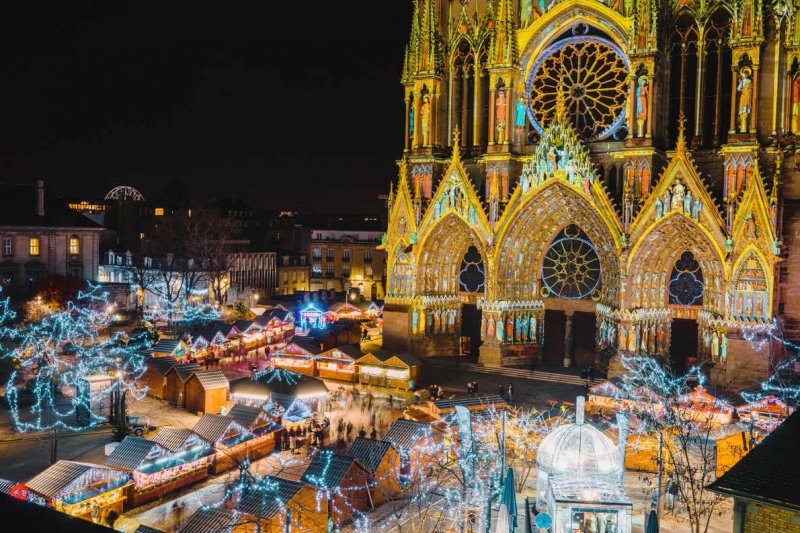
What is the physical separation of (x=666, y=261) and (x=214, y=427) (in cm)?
2259

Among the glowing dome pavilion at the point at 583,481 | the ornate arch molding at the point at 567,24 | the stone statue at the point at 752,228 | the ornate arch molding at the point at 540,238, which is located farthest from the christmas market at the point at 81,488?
the ornate arch molding at the point at 567,24

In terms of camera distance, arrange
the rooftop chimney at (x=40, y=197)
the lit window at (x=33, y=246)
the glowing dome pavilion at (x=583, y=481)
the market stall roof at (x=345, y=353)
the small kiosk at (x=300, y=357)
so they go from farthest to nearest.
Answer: the rooftop chimney at (x=40, y=197) < the lit window at (x=33, y=246) < the small kiosk at (x=300, y=357) < the market stall roof at (x=345, y=353) < the glowing dome pavilion at (x=583, y=481)

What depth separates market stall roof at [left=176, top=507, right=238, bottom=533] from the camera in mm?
15523

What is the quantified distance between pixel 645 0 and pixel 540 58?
21.0 feet

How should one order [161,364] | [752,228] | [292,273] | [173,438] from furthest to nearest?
1. [292,273]
2. [161,364]
3. [752,228]
4. [173,438]

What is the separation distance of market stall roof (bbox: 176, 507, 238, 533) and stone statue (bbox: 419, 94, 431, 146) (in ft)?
88.4

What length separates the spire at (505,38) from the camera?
36406 millimetres

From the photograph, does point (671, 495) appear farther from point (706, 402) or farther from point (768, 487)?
point (768, 487)

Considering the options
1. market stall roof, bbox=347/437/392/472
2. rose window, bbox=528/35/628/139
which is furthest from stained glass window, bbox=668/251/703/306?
market stall roof, bbox=347/437/392/472

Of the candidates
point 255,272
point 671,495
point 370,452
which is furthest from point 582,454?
point 255,272

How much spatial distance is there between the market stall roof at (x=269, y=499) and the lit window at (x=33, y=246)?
42.8 metres

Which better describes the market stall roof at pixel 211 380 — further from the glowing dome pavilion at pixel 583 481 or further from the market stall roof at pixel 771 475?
the market stall roof at pixel 771 475

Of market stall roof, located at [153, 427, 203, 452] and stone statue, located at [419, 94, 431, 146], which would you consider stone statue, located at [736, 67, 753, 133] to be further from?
market stall roof, located at [153, 427, 203, 452]

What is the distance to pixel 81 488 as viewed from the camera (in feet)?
58.9
